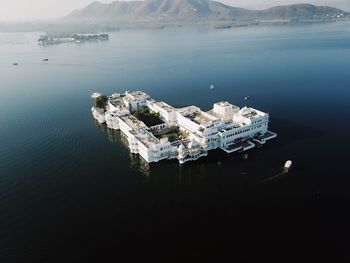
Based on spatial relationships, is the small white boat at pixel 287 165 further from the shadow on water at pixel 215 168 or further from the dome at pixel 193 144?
the dome at pixel 193 144

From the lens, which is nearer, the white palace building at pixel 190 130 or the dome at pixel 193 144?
the dome at pixel 193 144

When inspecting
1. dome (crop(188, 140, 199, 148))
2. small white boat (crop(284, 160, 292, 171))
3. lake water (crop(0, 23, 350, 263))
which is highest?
dome (crop(188, 140, 199, 148))

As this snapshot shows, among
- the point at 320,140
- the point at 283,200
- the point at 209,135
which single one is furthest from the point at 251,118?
the point at 283,200

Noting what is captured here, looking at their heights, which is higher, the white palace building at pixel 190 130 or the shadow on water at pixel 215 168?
the white palace building at pixel 190 130

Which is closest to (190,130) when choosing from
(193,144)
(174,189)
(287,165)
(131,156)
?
(193,144)

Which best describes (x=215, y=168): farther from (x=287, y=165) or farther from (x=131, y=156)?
(x=131, y=156)

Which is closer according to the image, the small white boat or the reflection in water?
the small white boat

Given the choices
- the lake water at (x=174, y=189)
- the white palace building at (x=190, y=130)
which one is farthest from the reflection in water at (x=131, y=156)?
the white palace building at (x=190, y=130)

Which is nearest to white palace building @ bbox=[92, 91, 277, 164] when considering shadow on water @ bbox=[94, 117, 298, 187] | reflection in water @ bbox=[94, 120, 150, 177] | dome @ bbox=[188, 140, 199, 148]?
dome @ bbox=[188, 140, 199, 148]

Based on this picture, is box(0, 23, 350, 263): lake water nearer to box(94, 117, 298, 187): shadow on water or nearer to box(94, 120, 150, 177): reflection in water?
box(94, 117, 298, 187): shadow on water
